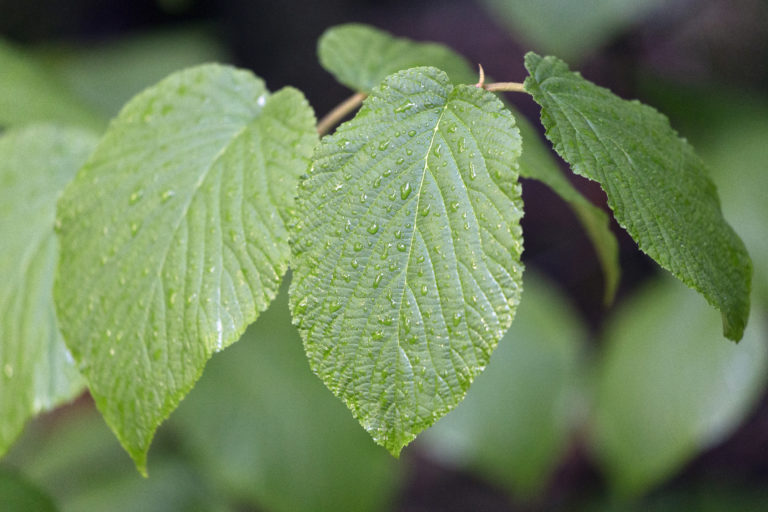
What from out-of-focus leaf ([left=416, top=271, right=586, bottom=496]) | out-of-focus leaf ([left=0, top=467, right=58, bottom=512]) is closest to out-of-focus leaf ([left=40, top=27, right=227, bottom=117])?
out-of-focus leaf ([left=416, top=271, right=586, bottom=496])

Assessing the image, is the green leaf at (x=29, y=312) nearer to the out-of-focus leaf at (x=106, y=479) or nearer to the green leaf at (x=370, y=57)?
the green leaf at (x=370, y=57)

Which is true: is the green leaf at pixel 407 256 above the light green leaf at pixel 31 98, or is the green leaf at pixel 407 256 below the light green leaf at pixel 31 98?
above

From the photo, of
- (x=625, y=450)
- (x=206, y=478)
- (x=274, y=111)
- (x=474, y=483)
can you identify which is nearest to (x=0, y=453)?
(x=274, y=111)

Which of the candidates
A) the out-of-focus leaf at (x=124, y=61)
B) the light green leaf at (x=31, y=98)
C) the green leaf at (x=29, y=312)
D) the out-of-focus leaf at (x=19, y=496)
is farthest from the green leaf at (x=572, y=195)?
the out-of-focus leaf at (x=124, y=61)

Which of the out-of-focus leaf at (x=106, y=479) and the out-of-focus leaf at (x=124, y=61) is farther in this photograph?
the out-of-focus leaf at (x=124, y=61)

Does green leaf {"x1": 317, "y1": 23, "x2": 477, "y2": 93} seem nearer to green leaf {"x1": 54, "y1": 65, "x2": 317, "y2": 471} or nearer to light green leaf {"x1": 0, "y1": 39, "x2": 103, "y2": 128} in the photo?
green leaf {"x1": 54, "y1": 65, "x2": 317, "y2": 471}

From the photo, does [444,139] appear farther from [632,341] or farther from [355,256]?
[632,341]

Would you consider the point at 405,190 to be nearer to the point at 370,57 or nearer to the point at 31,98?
the point at 370,57

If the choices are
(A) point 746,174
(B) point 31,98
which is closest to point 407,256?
(B) point 31,98
